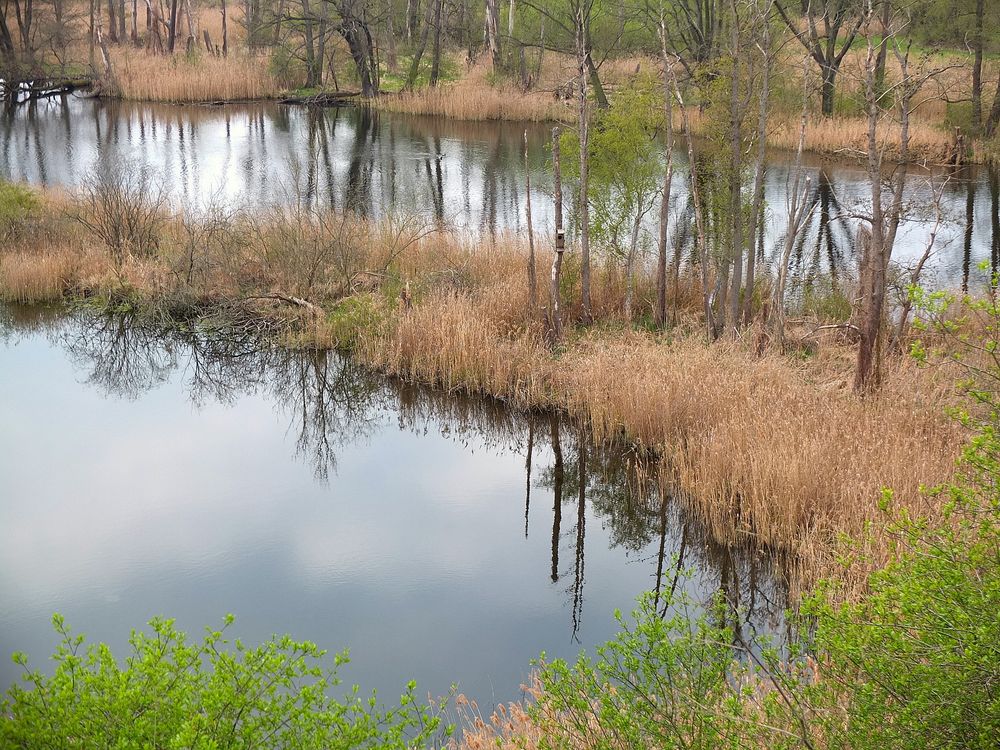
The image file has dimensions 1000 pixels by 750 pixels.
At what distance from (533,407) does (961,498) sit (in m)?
6.79

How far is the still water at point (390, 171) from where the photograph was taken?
16.2 meters

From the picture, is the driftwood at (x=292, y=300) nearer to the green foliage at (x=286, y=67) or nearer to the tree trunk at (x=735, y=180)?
the tree trunk at (x=735, y=180)

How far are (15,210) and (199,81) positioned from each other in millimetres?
16824

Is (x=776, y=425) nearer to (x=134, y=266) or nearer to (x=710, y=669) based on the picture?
(x=710, y=669)

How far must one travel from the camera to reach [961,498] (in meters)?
3.69

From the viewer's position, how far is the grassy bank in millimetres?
7379

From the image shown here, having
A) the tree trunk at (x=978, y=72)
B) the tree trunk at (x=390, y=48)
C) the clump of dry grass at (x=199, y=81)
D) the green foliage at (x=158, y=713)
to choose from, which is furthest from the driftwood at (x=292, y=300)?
the tree trunk at (x=390, y=48)

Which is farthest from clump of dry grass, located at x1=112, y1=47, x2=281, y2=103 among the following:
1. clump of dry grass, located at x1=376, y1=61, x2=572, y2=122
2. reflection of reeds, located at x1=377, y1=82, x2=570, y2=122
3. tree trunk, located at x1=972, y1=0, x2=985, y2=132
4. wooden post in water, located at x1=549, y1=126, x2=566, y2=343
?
wooden post in water, located at x1=549, y1=126, x2=566, y2=343

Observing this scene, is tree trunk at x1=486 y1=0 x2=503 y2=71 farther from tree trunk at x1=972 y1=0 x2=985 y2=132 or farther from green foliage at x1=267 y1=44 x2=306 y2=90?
tree trunk at x1=972 y1=0 x2=985 y2=132

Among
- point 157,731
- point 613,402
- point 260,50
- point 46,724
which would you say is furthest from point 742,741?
point 260,50

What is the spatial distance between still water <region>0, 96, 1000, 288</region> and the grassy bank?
116cm

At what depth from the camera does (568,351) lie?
10.9 meters

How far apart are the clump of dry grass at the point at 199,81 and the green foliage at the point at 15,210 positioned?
1597 centimetres

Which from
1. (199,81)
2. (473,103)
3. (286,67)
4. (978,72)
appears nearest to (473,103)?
(473,103)
